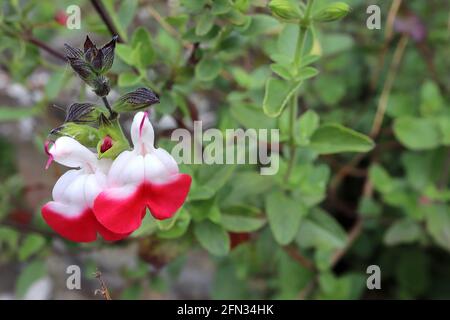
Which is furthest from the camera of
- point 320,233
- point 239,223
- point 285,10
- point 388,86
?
point 388,86

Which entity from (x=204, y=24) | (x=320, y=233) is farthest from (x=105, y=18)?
(x=320, y=233)

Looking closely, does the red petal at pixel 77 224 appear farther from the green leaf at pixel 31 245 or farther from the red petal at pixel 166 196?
the green leaf at pixel 31 245

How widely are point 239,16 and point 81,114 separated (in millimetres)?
319

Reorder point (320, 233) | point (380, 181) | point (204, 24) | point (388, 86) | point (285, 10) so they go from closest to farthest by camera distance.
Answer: point (285, 10), point (204, 24), point (320, 233), point (380, 181), point (388, 86)

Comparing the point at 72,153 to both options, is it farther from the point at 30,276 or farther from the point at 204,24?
the point at 30,276

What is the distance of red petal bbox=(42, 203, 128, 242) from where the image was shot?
71cm

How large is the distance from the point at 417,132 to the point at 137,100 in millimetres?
734

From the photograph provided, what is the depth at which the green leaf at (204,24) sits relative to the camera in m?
0.91

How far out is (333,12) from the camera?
817mm

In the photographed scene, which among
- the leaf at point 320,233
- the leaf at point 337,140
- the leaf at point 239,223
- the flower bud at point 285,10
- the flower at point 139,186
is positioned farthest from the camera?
the leaf at point 320,233

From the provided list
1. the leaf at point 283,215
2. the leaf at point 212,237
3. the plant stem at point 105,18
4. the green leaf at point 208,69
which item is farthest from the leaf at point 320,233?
the plant stem at point 105,18

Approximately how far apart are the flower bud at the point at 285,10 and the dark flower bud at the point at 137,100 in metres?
0.20

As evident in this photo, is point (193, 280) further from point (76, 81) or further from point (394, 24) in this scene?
point (394, 24)

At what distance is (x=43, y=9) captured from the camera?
1384mm
